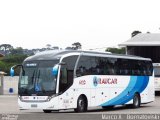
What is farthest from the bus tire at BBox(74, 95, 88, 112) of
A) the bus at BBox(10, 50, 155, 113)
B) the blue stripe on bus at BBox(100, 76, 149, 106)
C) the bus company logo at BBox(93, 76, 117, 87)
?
the blue stripe on bus at BBox(100, 76, 149, 106)

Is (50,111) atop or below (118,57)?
below

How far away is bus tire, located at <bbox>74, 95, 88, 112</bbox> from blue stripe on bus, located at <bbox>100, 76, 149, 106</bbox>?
6.61ft

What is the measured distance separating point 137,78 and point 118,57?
211 cm

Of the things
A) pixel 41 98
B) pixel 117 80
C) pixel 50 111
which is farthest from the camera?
pixel 117 80

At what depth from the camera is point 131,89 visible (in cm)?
3030

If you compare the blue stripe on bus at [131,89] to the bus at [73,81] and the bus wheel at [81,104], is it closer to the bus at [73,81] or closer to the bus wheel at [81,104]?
the bus at [73,81]

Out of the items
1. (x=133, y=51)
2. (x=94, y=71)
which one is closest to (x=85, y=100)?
(x=94, y=71)

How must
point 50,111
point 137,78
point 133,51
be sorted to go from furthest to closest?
point 133,51 → point 137,78 → point 50,111

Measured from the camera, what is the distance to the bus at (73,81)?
24250 millimetres

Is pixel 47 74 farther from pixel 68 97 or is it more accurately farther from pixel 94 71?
pixel 94 71

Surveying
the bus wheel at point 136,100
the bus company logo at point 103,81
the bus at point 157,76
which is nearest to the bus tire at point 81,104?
the bus company logo at point 103,81

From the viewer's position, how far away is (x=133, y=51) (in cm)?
4872

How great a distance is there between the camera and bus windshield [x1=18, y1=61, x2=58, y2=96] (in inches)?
955

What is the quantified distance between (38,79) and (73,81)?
1487mm
